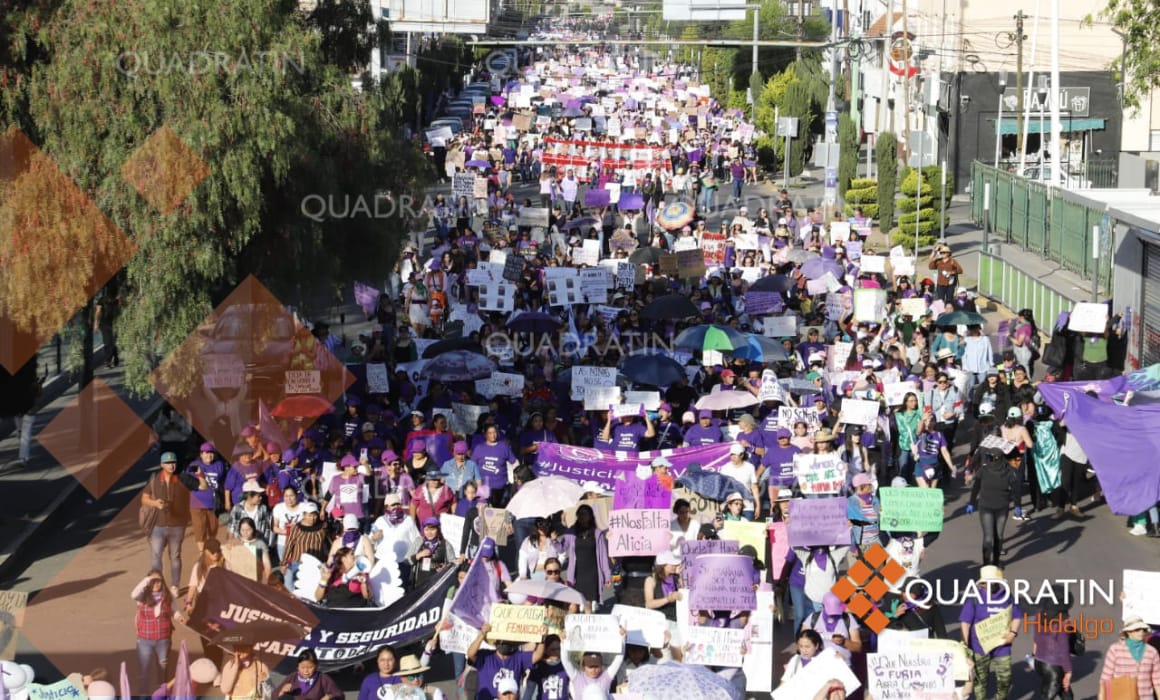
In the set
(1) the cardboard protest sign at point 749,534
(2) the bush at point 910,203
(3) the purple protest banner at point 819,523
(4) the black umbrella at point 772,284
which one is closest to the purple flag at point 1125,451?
(3) the purple protest banner at point 819,523

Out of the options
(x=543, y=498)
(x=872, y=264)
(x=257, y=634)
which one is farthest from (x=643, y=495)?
(x=872, y=264)

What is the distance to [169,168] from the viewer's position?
19.6 m

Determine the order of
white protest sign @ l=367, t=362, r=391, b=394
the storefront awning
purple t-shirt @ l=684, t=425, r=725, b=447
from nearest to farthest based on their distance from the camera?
purple t-shirt @ l=684, t=425, r=725, b=447
white protest sign @ l=367, t=362, r=391, b=394
the storefront awning

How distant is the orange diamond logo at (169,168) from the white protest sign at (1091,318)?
11.3 m

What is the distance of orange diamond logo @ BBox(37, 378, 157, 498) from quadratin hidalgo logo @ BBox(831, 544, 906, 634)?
11.2 metres

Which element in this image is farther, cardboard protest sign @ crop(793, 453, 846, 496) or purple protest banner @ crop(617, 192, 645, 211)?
purple protest banner @ crop(617, 192, 645, 211)

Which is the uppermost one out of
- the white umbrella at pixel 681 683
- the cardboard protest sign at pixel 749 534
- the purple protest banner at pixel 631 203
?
the purple protest banner at pixel 631 203

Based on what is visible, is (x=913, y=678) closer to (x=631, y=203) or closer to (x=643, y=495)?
(x=643, y=495)

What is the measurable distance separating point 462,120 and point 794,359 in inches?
2180

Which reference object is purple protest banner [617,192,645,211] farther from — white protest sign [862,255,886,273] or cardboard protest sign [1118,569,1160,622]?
cardboard protest sign [1118,569,1160,622]

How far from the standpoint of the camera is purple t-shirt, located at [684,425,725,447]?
17844 millimetres

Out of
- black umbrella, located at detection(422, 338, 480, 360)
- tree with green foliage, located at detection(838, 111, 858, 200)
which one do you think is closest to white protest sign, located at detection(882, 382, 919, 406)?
black umbrella, located at detection(422, 338, 480, 360)

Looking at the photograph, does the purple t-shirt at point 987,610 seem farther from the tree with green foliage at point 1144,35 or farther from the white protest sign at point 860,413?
the tree with green foliage at point 1144,35

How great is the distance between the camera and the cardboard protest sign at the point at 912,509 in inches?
582
